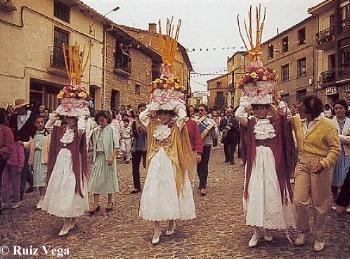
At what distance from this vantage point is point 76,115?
6.03m

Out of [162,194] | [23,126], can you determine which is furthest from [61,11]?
[162,194]

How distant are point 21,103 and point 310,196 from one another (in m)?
6.16

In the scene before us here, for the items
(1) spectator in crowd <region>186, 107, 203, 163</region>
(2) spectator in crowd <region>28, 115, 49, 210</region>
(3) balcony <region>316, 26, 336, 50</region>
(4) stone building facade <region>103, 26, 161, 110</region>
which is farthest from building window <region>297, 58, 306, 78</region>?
(2) spectator in crowd <region>28, 115, 49, 210</region>

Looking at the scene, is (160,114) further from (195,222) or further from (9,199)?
(9,199)

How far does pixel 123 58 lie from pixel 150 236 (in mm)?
19498

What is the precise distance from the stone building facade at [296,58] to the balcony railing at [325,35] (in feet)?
4.66

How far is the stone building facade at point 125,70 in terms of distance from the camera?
74.2 ft

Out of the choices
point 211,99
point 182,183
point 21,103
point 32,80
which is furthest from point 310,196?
point 211,99

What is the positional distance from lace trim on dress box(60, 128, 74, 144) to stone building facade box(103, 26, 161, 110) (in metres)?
16.3

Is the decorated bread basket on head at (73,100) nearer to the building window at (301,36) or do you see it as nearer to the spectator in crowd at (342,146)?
the spectator in crowd at (342,146)

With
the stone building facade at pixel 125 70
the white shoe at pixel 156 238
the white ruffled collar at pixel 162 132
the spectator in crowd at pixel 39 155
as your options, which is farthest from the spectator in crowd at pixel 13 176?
the stone building facade at pixel 125 70

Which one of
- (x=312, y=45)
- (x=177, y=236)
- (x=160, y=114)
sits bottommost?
(x=177, y=236)

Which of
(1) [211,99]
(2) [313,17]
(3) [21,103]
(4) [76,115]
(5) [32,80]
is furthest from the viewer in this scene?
(1) [211,99]

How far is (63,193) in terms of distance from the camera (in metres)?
5.73
